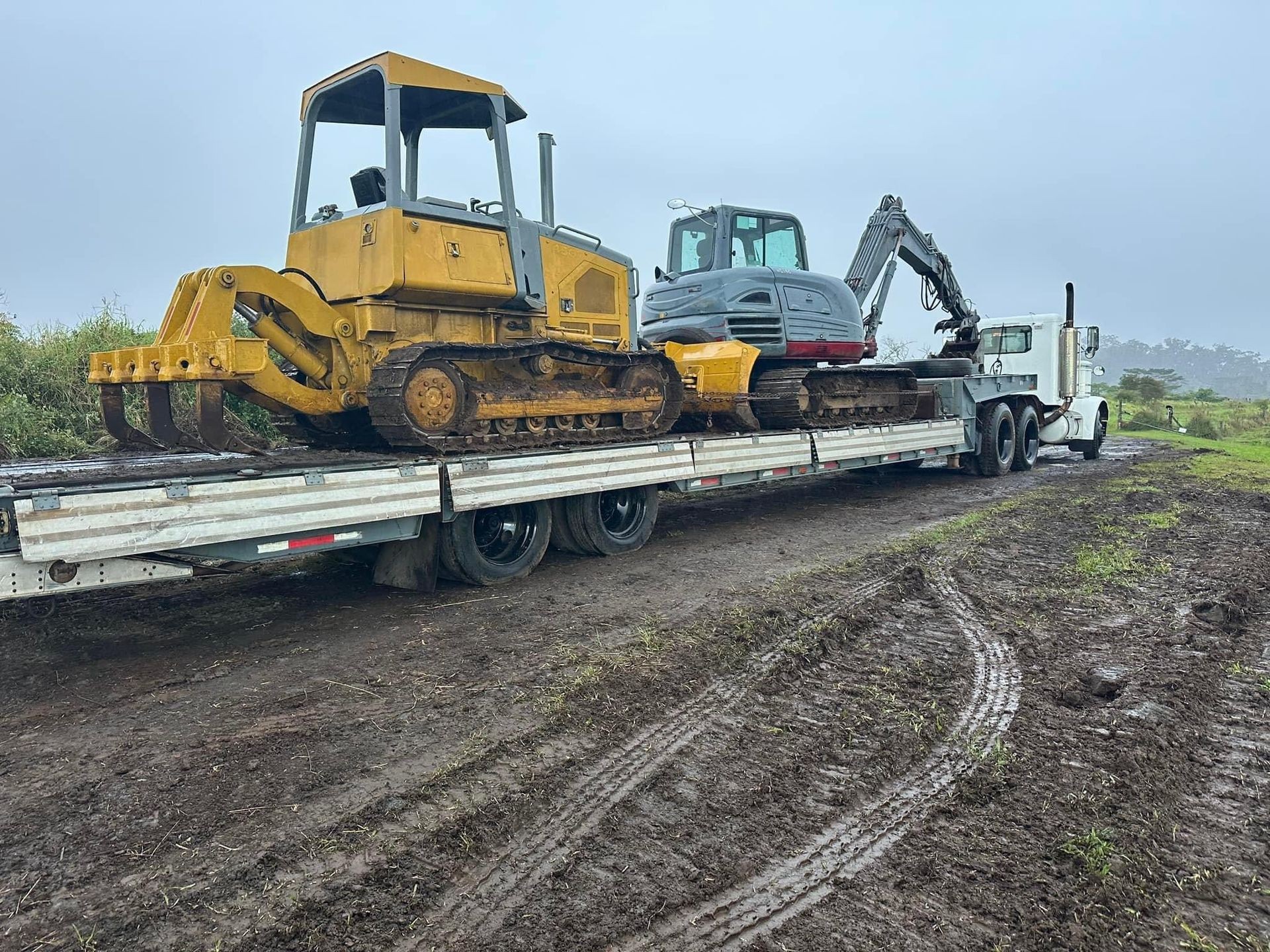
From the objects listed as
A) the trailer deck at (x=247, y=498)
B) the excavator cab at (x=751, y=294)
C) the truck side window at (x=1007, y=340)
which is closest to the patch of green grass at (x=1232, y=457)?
the truck side window at (x=1007, y=340)

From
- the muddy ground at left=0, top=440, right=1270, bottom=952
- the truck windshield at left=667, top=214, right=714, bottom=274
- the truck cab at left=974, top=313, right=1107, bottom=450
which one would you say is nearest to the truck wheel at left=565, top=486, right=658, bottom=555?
the muddy ground at left=0, top=440, right=1270, bottom=952

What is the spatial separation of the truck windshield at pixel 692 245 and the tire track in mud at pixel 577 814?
7.51m

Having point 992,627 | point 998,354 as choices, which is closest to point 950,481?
point 998,354

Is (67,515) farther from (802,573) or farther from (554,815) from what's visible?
(802,573)

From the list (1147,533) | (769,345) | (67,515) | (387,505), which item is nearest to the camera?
(67,515)

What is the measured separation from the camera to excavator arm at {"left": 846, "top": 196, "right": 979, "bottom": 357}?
14.6 m

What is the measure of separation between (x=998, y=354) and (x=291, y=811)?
1656 cm

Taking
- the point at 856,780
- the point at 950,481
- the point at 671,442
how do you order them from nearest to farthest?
the point at 856,780, the point at 671,442, the point at 950,481

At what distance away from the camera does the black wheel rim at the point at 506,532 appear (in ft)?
22.5

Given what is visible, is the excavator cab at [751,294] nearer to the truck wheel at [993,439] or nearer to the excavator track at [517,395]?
the excavator track at [517,395]

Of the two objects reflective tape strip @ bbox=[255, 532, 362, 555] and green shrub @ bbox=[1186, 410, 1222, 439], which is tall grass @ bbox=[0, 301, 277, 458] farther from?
green shrub @ bbox=[1186, 410, 1222, 439]

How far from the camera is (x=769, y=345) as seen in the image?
10.7 metres

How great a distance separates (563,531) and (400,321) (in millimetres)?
2194

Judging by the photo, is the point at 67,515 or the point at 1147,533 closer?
the point at 67,515
